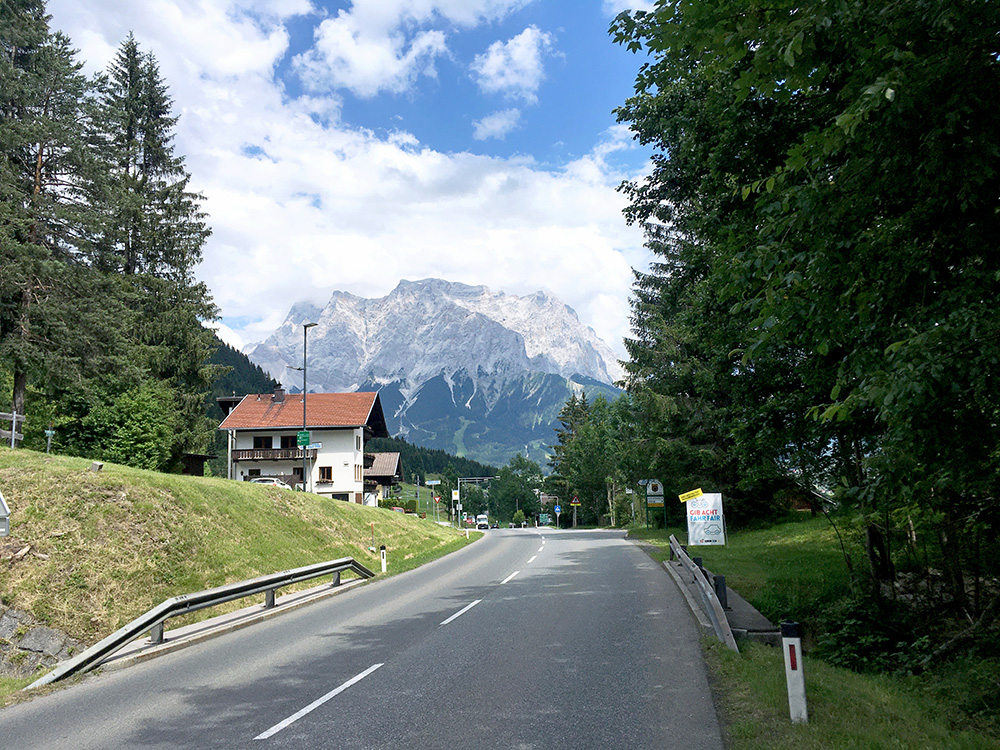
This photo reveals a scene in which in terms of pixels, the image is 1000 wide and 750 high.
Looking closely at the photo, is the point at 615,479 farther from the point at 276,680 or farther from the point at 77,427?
the point at 276,680

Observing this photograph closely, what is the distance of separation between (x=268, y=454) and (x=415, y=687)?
5547 centimetres

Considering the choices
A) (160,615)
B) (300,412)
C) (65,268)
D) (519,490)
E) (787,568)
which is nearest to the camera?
(160,615)

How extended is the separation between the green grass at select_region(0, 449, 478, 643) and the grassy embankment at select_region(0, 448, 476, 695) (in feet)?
0.07

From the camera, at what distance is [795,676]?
6270 mm

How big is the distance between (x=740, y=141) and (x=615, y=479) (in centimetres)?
6335

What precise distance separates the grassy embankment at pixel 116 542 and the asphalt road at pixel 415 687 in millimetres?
Answer: 2347

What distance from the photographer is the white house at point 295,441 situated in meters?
60.2

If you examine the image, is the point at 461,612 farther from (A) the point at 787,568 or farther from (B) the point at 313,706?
(A) the point at 787,568

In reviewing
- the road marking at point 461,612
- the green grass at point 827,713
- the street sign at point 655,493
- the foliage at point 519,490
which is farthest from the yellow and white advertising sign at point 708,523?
the foliage at point 519,490

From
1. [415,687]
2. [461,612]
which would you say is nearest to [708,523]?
[461,612]

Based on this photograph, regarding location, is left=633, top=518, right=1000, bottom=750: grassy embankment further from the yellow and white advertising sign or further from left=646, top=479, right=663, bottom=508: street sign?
left=646, top=479, right=663, bottom=508: street sign

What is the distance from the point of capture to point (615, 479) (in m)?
70.5

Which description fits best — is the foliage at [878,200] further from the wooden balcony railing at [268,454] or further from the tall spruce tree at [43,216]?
the wooden balcony railing at [268,454]

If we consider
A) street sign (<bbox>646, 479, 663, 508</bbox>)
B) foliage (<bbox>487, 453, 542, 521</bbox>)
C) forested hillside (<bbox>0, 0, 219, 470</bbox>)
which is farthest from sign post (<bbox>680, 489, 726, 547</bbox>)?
foliage (<bbox>487, 453, 542, 521</bbox>)
